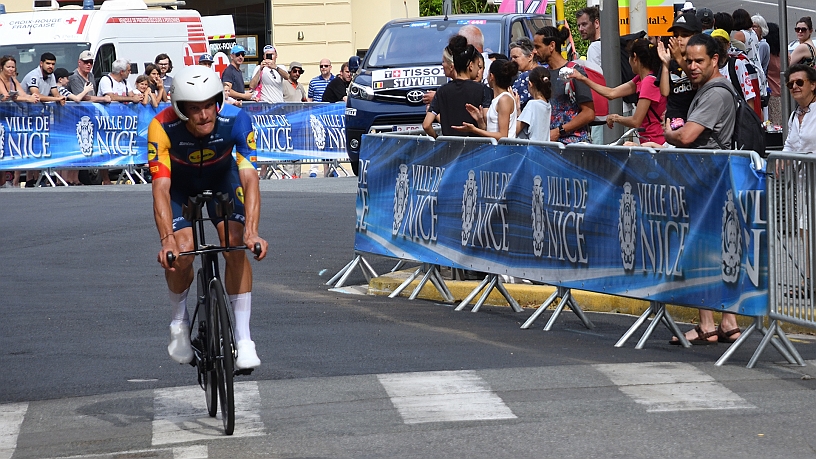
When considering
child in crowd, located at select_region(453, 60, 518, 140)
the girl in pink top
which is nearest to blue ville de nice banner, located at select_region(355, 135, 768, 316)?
child in crowd, located at select_region(453, 60, 518, 140)

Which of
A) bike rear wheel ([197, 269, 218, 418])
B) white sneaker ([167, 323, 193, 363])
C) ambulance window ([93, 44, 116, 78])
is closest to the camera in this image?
bike rear wheel ([197, 269, 218, 418])

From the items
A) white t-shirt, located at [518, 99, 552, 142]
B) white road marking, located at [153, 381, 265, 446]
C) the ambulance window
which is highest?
the ambulance window

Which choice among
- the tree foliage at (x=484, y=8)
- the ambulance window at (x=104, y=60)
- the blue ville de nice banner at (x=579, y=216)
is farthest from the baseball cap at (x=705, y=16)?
the tree foliage at (x=484, y=8)

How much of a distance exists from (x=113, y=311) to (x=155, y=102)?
12.5 m

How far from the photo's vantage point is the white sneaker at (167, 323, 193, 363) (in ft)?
25.0

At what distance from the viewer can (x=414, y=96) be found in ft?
67.0

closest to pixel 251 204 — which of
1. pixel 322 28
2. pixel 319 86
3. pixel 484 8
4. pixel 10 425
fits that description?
pixel 10 425

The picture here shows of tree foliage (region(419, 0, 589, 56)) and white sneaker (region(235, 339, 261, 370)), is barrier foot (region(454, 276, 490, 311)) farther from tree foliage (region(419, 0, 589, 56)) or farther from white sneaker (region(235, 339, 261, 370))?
tree foliage (region(419, 0, 589, 56))

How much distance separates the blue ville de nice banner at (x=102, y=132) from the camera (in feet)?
74.5

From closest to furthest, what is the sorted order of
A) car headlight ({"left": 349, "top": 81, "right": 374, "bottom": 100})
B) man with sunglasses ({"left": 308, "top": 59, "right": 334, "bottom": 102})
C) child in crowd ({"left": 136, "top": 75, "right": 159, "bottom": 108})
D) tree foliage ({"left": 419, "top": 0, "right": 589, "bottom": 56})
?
car headlight ({"left": 349, "top": 81, "right": 374, "bottom": 100}), child in crowd ({"left": 136, "top": 75, "right": 159, "bottom": 108}), man with sunglasses ({"left": 308, "top": 59, "right": 334, "bottom": 102}), tree foliage ({"left": 419, "top": 0, "right": 589, "bottom": 56})

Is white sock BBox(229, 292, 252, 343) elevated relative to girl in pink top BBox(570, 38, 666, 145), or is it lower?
lower

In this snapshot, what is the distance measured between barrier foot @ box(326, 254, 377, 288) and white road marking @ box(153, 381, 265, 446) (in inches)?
168

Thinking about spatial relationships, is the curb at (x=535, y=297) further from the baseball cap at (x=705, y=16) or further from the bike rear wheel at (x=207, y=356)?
the baseball cap at (x=705, y=16)

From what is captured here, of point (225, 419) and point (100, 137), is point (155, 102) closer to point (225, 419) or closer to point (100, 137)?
point (100, 137)
